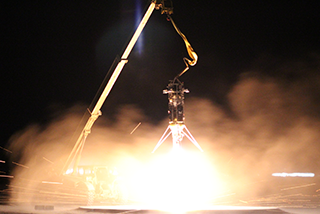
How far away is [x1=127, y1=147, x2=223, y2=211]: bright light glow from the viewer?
13.1m

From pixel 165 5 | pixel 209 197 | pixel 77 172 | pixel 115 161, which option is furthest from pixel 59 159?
pixel 165 5

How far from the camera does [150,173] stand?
17.3 metres

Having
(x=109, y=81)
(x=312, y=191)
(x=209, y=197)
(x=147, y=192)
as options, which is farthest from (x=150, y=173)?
(x=312, y=191)

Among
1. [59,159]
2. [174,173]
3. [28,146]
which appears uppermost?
[28,146]

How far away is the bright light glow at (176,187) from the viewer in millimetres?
13068

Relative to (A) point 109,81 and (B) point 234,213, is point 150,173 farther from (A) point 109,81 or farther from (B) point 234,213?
(B) point 234,213

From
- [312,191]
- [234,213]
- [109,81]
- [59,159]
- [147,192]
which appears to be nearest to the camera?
[234,213]

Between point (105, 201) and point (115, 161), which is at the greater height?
point (115, 161)

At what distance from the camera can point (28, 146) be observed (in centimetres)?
2025

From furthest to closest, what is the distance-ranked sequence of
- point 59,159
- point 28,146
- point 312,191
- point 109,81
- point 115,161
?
point 312,191 → point 115,161 → point 28,146 → point 59,159 → point 109,81

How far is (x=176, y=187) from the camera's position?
13.2 meters

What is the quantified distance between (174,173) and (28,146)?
12.6 meters

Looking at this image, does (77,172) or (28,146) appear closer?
(77,172)

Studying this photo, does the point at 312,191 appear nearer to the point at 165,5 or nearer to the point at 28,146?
the point at 165,5
